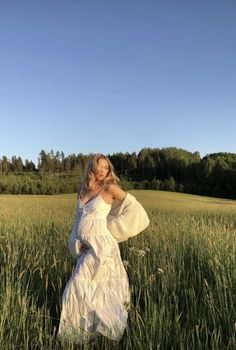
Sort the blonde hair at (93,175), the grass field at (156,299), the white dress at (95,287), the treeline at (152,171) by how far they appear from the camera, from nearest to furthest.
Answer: the grass field at (156,299) < the white dress at (95,287) < the blonde hair at (93,175) < the treeline at (152,171)

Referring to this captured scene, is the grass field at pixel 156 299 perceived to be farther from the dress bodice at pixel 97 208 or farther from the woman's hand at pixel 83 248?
the dress bodice at pixel 97 208

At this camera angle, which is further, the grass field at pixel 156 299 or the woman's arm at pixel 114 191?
the woman's arm at pixel 114 191

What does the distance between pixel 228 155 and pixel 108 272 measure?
67659 mm

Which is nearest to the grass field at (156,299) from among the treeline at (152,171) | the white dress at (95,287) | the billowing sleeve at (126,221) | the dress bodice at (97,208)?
the white dress at (95,287)

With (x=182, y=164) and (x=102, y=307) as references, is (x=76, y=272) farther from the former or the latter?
(x=182, y=164)

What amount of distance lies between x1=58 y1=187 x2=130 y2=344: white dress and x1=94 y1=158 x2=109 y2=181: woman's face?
0.20m

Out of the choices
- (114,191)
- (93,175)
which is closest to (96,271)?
(114,191)

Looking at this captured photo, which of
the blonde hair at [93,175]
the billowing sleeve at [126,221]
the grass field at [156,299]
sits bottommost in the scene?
the grass field at [156,299]

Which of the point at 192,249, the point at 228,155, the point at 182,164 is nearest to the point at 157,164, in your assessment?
the point at 182,164

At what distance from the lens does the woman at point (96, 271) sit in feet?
12.3

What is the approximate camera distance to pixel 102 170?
4.30 meters

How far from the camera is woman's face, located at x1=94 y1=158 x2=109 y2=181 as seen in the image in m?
4.30

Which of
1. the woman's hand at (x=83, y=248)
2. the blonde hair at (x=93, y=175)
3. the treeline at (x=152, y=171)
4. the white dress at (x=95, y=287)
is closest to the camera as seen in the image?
the white dress at (x=95, y=287)

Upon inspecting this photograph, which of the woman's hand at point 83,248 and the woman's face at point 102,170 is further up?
the woman's face at point 102,170
